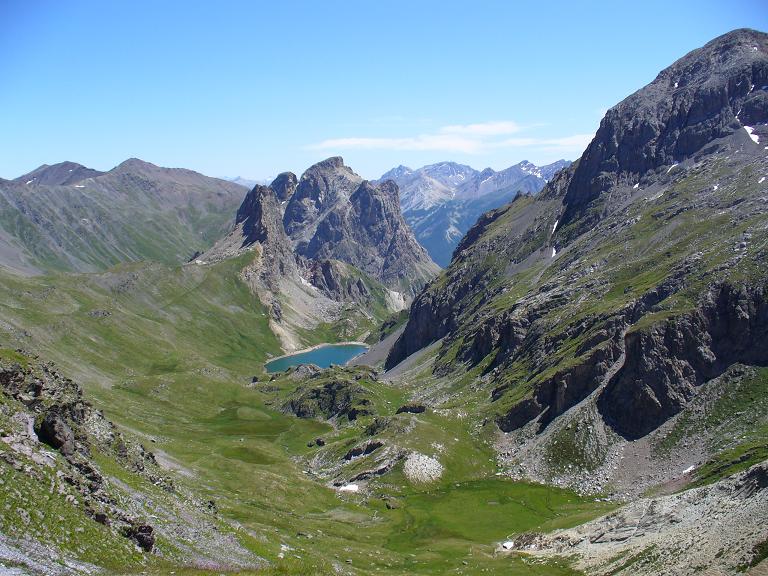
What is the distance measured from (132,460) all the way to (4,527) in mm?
33489

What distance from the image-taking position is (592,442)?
15588 centimetres

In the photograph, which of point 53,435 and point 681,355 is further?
point 681,355

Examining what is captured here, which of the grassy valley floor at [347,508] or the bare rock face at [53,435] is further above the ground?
the bare rock face at [53,435]

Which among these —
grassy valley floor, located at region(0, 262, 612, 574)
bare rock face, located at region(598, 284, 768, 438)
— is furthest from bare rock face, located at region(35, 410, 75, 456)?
bare rock face, located at region(598, 284, 768, 438)

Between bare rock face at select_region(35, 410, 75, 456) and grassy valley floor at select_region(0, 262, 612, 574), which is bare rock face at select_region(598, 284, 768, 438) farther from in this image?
bare rock face at select_region(35, 410, 75, 456)

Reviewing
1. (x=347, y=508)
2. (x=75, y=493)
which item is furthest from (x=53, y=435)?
(x=347, y=508)

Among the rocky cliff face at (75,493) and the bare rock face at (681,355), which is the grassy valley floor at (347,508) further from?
the bare rock face at (681,355)

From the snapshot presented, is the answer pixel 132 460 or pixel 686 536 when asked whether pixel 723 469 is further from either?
pixel 132 460

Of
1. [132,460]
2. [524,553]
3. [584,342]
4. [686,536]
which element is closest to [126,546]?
[132,460]

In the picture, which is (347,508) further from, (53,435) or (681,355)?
(53,435)

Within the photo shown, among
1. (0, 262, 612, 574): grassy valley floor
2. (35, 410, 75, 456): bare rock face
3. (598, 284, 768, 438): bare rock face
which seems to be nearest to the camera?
(35, 410, 75, 456): bare rock face

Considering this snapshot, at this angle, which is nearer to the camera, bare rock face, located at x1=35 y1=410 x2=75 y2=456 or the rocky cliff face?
the rocky cliff face

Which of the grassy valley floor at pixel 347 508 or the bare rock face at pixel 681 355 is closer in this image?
the grassy valley floor at pixel 347 508

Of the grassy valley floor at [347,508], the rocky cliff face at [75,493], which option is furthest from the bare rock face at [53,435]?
the grassy valley floor at [347,508]
